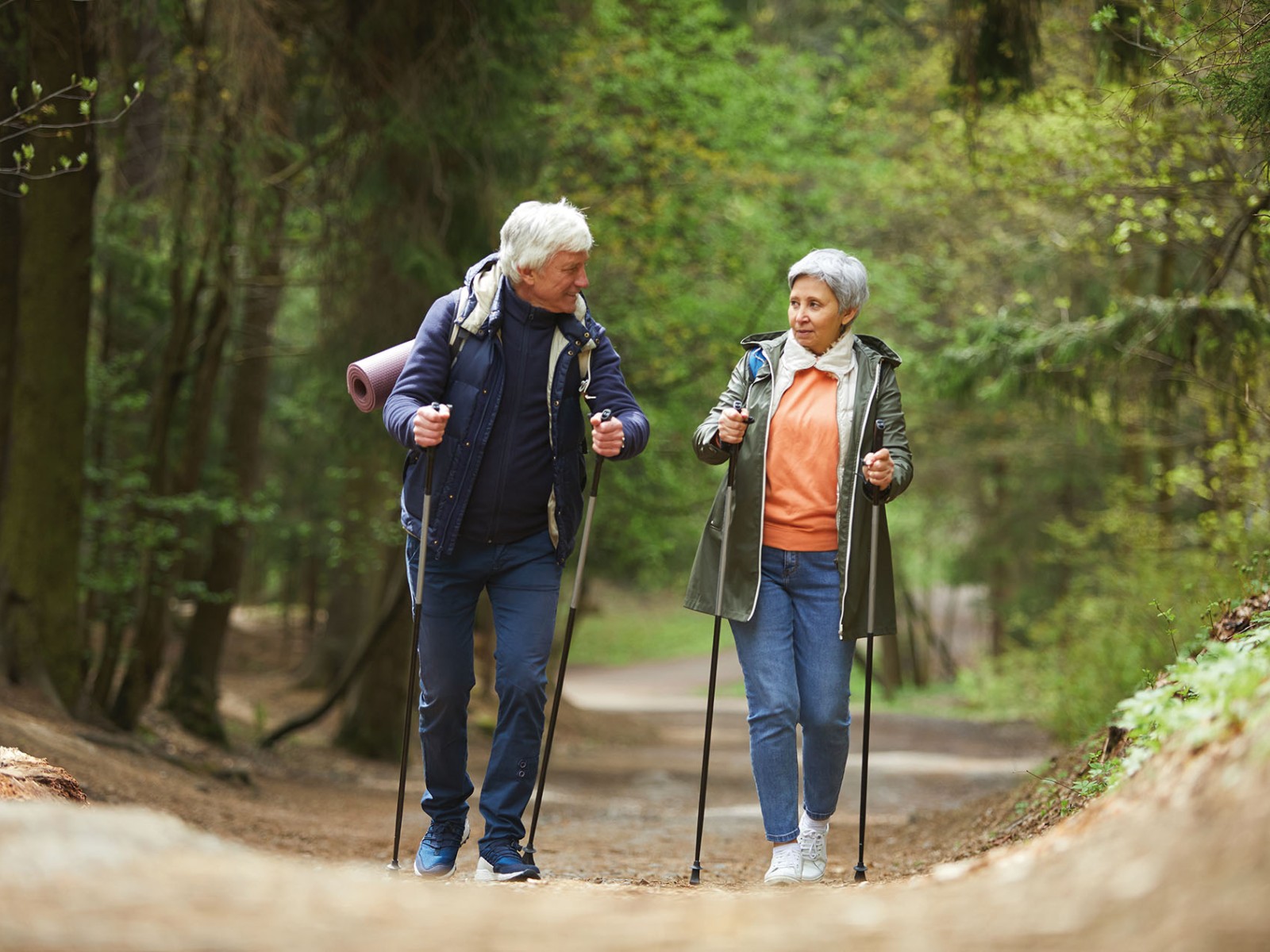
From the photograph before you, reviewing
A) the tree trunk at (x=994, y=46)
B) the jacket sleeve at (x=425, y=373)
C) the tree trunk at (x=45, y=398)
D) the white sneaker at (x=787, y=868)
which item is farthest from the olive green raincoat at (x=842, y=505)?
the tree trunk at (x=45, y=398)

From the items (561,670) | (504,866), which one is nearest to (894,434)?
(561,670)

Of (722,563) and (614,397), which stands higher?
(614,397)

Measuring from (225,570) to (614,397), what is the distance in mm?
9048

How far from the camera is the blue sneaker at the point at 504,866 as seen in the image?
462cm

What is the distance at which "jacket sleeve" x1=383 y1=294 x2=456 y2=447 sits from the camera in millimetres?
4812

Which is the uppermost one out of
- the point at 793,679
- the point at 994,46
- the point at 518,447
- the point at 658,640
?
the point at 994,46

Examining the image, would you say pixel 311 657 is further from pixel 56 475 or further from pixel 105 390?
pixel 56 475

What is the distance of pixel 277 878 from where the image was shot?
10.2 ft

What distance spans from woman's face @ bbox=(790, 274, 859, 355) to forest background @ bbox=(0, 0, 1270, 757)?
1.82 metres

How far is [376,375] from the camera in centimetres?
516

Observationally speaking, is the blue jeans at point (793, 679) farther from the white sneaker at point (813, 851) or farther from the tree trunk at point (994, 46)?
the tree trunk at point (994, 46)

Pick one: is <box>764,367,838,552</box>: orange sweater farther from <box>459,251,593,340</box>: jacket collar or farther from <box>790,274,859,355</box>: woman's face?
<box>459,251,593,340</box>: jacket collar

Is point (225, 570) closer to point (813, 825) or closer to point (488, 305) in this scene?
point (488, 305)

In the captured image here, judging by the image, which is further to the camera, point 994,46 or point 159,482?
point 159,482
